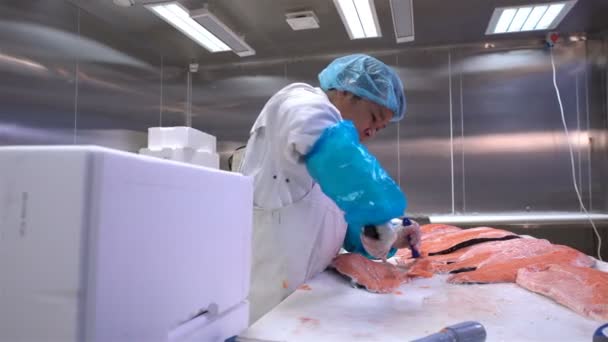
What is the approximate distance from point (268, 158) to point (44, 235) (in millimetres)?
837

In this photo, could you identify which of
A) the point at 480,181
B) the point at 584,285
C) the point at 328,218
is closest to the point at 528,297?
the point at 584,285

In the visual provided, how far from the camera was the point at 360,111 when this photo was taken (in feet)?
4.90

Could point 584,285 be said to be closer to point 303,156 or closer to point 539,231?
point 303,156

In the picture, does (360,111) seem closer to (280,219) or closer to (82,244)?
(280,219)

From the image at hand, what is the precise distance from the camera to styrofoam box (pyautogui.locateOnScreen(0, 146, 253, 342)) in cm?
39

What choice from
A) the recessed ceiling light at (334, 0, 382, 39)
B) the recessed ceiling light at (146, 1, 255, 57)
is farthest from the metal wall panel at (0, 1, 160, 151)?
the recessed ceiling light at (334, 0, 382, 39)

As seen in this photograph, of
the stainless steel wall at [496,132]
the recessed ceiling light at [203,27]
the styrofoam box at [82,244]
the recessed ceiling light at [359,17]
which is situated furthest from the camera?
the stainless steel wall at [496,132]

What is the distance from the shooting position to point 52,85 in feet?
8.64

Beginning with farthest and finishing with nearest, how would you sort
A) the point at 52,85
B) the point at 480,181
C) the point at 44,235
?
the point at 480,181 < the point at 52,85 < the point at 44,235

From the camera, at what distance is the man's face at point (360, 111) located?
1.48 m

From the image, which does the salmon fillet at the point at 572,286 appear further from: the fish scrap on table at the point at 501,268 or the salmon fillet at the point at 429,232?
the salmon fillet at the point at 429,232

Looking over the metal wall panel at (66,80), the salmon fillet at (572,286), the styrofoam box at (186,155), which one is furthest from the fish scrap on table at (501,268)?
the metal wall panel at (66,80)

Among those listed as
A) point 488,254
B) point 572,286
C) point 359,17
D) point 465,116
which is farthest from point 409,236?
point 465,116

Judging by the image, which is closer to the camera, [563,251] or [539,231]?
[563,251]
